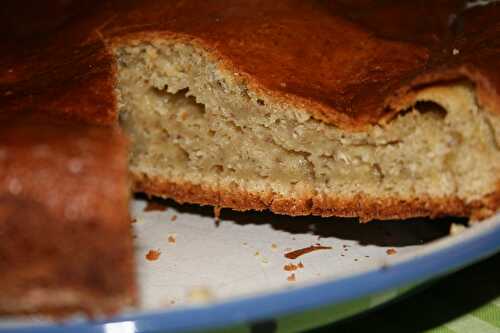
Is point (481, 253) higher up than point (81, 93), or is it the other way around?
point (81, 93)

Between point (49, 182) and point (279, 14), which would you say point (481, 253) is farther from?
point (279, 14)

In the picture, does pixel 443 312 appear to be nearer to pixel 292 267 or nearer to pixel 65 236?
pixel 292 267

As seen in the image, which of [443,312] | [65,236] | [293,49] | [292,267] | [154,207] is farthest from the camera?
[154,207]

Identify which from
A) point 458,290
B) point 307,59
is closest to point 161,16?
point 307,59

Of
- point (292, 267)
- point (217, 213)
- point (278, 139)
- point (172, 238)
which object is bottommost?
point (292, 267)

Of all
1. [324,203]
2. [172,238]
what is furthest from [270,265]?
[172,238]

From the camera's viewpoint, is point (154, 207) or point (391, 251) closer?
point (391, 251)

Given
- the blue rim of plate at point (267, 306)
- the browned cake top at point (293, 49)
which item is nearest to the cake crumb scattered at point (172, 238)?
the browned cake top at point (293, 49)

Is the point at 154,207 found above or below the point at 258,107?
below
